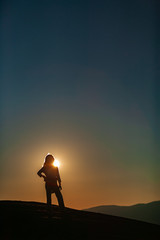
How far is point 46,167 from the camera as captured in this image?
462 inches

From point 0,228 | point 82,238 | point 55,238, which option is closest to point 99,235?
point 82,238

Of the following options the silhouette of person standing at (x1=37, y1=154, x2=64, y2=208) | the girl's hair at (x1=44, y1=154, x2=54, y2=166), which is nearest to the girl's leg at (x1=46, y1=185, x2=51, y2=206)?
the silhouette of person standing at (x1=37, y1=154, x2=64, y2=208)

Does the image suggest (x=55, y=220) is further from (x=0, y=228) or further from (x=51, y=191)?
(x=0, y=228)

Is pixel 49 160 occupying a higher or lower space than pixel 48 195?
higher

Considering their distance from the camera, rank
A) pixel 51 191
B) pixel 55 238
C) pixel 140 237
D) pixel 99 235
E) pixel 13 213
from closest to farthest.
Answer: pixel 55 238, pixel 99 235, pixel 140 237, pixel 51 191, pixel 13 213

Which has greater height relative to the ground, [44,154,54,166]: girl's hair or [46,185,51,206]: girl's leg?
[44,154,54,166]: girl's hair

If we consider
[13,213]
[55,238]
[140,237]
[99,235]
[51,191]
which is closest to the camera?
[55,238]

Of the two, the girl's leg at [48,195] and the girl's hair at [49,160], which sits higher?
the girl's hair at [49,160]

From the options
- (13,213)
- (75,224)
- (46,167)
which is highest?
(46,167)

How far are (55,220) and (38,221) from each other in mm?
743

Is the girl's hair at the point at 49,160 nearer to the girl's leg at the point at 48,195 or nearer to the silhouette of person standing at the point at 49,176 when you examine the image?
the silhouette of person standing at the point at 49,176

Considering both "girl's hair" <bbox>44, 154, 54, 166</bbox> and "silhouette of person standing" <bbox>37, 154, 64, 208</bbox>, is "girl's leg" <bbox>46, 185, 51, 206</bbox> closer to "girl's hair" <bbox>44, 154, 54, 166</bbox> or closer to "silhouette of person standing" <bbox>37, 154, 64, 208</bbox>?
"silhouette of person standing" <bbox>37, 154, 64, 208</bbox>

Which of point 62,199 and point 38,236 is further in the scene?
point 62,199

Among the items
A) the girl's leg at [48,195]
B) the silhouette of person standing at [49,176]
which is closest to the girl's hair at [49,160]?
the silhouette of person standing at [49,176]
